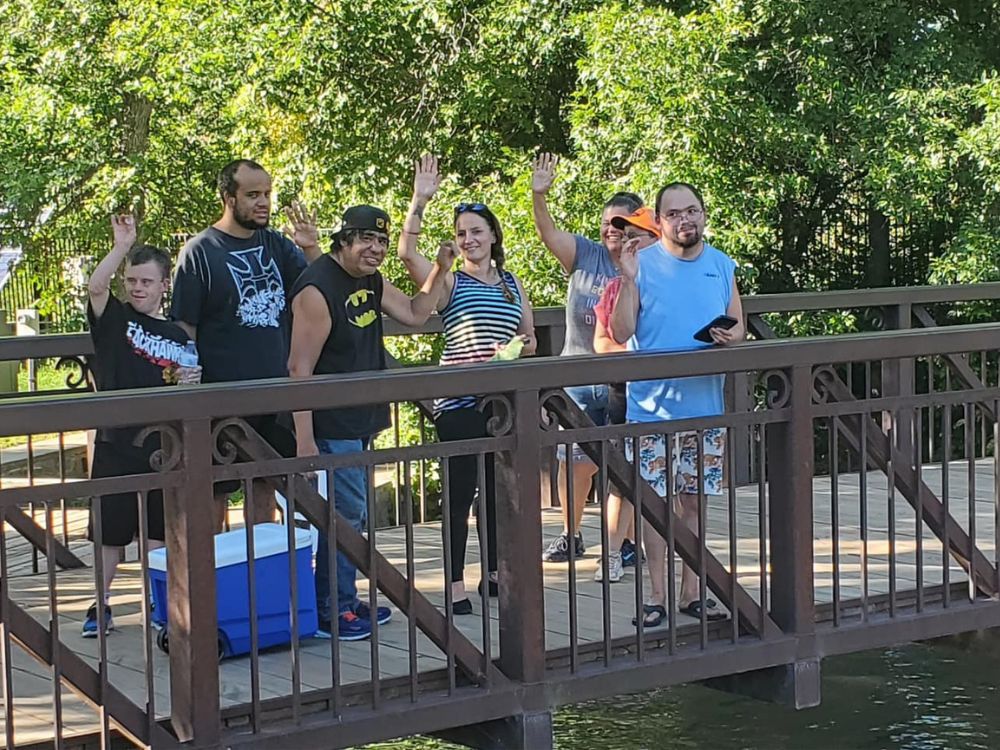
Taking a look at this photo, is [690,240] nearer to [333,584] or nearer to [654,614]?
[654,614]

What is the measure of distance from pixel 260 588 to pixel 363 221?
114 centimetres

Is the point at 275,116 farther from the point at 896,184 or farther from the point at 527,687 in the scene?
the point at 527,687

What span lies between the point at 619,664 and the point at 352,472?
39.6 inches

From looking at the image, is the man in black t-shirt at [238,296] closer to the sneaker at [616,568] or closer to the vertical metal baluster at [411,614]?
the vertical metal baluster at [411,614]

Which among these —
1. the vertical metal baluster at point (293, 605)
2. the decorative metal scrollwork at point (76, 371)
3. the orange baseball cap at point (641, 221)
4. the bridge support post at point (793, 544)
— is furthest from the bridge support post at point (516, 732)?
the decorative metal scrollwork at point (76, 371)

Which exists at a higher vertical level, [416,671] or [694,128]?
[694,128]

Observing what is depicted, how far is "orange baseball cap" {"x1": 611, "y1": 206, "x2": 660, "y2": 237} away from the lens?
5.56 metres

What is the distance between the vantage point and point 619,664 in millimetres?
4688

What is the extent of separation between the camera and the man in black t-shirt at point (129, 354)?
479 centimetres

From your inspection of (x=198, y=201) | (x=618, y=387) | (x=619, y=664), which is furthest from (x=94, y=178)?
(x=619, y=664)

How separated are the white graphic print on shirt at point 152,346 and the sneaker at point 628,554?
1.93 metres

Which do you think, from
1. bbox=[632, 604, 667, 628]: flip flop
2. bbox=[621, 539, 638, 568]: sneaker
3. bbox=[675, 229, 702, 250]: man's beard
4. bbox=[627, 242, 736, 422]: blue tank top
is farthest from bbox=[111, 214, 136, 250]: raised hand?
bbox=[621, 539, 638, 568]: sneaker

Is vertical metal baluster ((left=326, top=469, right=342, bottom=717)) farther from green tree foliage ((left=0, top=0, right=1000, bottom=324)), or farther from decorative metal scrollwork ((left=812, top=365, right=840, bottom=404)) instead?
green tree foliage ((left=0, top=0, right=1000, bottom=324))

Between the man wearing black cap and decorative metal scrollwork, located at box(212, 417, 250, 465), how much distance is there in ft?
2.20
